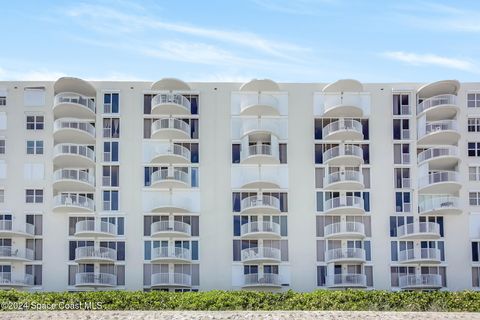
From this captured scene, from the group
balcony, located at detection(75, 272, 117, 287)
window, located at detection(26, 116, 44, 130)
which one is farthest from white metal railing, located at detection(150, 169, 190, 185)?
window, located at detection(26, 116, 44, 130)

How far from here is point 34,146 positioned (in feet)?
202

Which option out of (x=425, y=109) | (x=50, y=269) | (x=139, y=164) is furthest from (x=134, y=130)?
(x=425, y=109)

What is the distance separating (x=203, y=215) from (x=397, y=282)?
47.4 ft

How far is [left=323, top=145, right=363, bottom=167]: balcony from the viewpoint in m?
60.8

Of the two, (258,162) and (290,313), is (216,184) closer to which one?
(258,162)

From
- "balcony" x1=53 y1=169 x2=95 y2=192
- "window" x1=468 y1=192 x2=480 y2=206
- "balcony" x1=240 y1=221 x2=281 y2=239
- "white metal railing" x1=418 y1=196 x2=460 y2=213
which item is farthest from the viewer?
"window" x1=468 y1=192 x2=480 y2=206

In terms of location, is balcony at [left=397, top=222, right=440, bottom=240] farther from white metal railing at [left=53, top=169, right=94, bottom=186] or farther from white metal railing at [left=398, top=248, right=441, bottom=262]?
white metal railing at [left=53, top=169, right=94, bottom=186]

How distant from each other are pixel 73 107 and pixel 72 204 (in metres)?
6.85

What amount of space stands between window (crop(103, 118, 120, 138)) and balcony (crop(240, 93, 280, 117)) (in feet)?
29.5

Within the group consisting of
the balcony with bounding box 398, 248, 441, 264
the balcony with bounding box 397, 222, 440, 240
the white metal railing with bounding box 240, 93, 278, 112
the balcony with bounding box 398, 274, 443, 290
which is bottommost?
the balcony with bounding box 398, 274, 443, 290

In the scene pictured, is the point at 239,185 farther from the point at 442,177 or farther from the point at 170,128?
the point at 442,177

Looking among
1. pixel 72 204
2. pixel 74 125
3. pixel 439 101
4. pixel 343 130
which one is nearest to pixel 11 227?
pixel 72 204

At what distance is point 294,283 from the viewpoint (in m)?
59.9

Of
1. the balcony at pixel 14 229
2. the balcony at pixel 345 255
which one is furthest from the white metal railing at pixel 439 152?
the balcony at pixel 14 229
